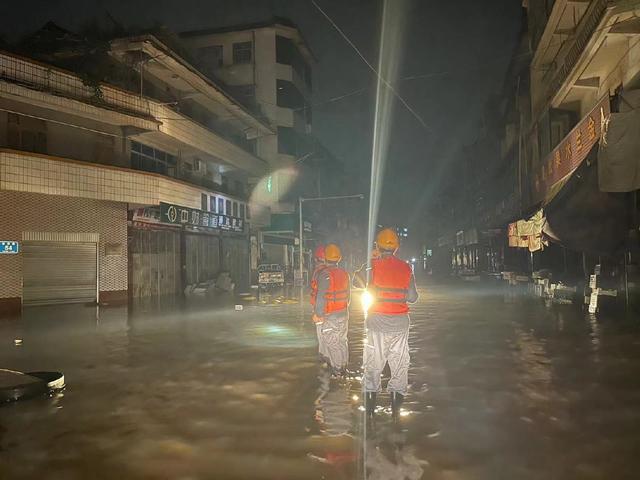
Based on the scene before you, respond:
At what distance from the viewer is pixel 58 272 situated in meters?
20.1

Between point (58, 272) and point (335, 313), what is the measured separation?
15851 mm

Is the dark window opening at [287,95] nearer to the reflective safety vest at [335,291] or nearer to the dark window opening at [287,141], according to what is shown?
the dark window opening at [287,141]

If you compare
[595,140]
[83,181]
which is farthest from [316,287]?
[83,181]

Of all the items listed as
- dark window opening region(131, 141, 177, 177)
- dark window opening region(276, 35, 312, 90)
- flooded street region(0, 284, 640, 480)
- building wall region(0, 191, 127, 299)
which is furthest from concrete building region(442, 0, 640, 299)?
dark window opening region(276, 35, 312, 90)

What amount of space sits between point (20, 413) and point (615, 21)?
46.1 feet

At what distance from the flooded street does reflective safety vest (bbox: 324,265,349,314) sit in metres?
0.96

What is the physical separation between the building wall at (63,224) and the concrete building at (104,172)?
0.12 feet

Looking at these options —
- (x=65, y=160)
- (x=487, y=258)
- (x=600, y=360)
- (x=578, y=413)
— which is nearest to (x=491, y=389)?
(x=578, y=413)

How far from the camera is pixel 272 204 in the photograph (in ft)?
123

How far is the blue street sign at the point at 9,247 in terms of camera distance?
1755cm

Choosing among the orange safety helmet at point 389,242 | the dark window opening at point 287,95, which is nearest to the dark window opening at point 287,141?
the dark window opening at point 287,95

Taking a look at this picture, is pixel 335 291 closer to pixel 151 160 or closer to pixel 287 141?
pixel 151 160

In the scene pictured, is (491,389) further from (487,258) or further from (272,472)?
(487,258)

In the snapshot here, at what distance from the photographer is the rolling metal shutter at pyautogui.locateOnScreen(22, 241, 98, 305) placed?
19.4 metres
